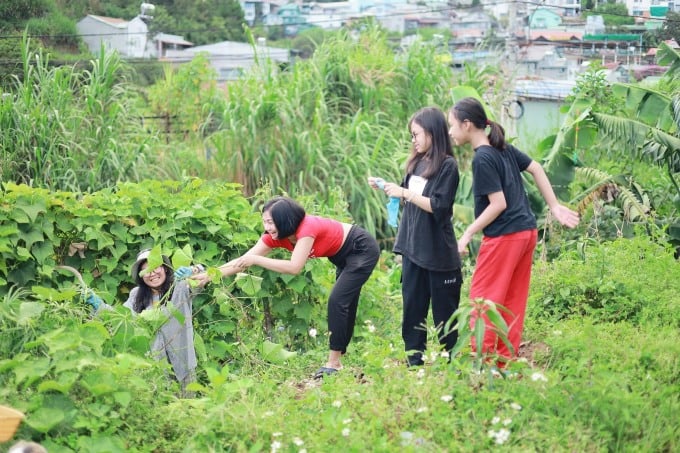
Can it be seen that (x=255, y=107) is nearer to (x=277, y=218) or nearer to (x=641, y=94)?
(x=641, y=94)

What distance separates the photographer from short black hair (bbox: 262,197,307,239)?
17.4ft

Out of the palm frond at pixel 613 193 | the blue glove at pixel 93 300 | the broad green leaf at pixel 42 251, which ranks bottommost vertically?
the palm frond at pixel 613 193

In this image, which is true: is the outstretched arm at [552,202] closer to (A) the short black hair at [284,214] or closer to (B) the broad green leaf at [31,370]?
(A) the short black hair at [284,214]

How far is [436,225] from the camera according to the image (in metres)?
5.30

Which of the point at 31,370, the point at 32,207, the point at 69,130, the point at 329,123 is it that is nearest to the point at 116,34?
the point at 69,130

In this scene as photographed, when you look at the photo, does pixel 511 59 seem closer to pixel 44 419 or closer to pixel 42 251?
pixel 42 251

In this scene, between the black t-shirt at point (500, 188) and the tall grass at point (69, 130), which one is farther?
the tall grass at point (69, 130)

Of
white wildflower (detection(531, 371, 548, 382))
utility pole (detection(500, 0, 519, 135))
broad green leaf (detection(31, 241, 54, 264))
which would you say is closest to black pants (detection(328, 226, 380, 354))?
white wildflower (detection(531, 371, 548, 382))

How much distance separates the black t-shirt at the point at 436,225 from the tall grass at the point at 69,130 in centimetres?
535

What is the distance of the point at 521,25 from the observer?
17.9m

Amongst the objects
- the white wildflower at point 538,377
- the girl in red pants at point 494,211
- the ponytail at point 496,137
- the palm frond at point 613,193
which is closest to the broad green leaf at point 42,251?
the girl in red pants at point 494,211

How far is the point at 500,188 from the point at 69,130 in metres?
6.63

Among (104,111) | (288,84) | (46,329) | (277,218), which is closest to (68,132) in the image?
(104,111)

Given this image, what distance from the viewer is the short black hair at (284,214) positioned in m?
5.30
